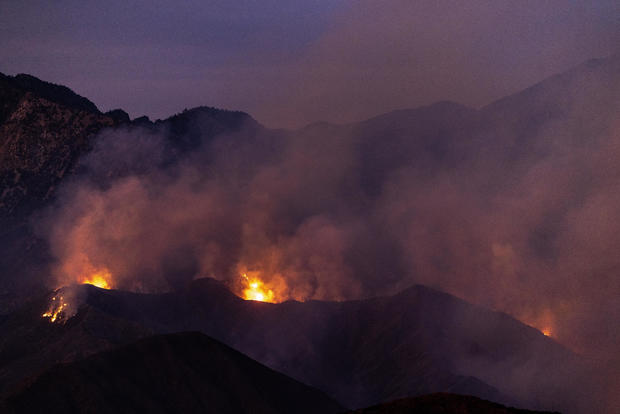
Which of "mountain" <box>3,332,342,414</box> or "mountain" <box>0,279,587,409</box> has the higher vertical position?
"mountain" <box>0,279,587,409</box>

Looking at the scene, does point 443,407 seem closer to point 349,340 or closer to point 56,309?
point 349,340

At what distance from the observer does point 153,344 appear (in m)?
109

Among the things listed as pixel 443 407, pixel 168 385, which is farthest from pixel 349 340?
pixel 443 407

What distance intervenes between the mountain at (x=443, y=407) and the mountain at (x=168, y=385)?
45832 millimetres

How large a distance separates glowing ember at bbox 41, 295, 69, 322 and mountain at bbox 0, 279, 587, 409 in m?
2.04

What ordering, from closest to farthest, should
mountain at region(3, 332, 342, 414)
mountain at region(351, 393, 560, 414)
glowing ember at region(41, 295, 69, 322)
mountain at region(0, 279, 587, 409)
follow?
mountain at region(351, 393, 560, 414) → mountain at region(3, 332, 342, 414) → mountain at region(0, 279, 587, 409) → glowing ember at region(41, 295, 69, 322)

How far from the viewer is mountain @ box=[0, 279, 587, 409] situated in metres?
126

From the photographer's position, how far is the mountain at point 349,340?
126m

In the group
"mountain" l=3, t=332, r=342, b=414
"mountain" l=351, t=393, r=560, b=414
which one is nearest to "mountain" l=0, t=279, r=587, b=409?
"mountain" l=3, t=332, r=342, b=414

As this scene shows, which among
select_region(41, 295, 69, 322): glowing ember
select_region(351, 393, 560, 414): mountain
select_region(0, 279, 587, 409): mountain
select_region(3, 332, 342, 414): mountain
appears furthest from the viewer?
select_region(41, 295, 69, 322): glowing ember

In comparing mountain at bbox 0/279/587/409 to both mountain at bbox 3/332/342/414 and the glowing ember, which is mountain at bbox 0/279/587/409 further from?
mountain at bbox 3/332/342/414

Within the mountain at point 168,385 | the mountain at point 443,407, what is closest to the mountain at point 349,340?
the mountain at point 168,385

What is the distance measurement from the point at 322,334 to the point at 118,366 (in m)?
67.8

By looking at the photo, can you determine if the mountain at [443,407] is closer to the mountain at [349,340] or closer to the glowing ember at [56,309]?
the mountain at [349,340]
